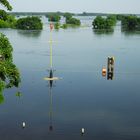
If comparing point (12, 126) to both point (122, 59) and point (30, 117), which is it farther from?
point (122, 59)

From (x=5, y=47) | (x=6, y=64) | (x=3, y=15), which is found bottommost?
(x=6, y=64)

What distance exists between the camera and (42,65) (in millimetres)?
88562

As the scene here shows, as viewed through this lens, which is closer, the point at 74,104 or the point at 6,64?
the point at 6,64

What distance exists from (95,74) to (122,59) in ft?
73.4

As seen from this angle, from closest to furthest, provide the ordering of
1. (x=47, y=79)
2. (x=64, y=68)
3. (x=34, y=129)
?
1. (x=34, y=129)
2. (x=47, y=79)
3. (x=64, y=68)

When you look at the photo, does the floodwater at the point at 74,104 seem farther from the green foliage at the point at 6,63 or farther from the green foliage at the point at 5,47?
the green foliage at the point at 5,47

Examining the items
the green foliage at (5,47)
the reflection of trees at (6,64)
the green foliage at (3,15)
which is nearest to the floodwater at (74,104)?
the reflection of trees at (6,64)

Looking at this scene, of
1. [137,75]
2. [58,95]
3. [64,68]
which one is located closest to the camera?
[58,95]

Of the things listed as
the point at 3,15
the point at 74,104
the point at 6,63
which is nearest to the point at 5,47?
the point at 6,63

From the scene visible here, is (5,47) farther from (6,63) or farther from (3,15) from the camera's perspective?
(3,15)

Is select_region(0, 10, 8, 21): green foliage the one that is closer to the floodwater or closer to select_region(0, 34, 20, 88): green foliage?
select_region(0, 34, 20, 88): green foliage

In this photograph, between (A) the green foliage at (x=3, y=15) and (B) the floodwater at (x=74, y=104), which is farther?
(B) the floodwater at (x=74, y=104)

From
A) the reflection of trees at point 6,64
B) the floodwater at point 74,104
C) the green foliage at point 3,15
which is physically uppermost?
the green foliage at point 3,15

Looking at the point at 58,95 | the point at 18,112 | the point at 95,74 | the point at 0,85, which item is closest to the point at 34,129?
the point at 18,112
